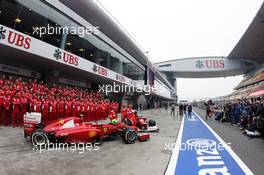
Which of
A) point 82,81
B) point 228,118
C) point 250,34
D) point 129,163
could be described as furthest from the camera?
point 250,34

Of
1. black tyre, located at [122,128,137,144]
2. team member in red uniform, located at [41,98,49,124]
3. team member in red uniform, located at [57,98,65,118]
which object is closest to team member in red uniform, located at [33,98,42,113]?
team member in red uniform, located at [41,98,49,124]

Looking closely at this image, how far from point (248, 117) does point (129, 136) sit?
724 cm

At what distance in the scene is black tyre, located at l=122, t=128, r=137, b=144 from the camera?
6.96 m

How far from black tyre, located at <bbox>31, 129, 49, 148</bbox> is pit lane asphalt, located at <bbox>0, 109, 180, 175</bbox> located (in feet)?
0.79

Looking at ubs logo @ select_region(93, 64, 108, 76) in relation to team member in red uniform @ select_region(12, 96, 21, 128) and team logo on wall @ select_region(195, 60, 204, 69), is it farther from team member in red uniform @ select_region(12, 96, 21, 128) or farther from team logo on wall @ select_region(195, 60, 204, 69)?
team logo on wall @ select_region(195, 60, 204, 69)

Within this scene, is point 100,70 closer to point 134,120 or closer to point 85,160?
point 134,120

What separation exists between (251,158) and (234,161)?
Result: 64 cm

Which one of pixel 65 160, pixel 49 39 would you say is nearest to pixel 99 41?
pixel 49 39

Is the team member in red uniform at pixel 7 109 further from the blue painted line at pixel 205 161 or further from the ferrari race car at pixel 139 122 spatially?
the blue painted line at pixel 205 161

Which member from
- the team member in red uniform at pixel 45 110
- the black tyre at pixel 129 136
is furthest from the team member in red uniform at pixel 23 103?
the black tyre at pixel 129 136

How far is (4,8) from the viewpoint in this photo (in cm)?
1227

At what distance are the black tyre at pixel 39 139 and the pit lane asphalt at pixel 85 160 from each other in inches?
9.5

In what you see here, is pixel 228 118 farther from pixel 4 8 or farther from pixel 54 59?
pixel 4 8

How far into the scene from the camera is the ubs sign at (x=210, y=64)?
5859 cm
